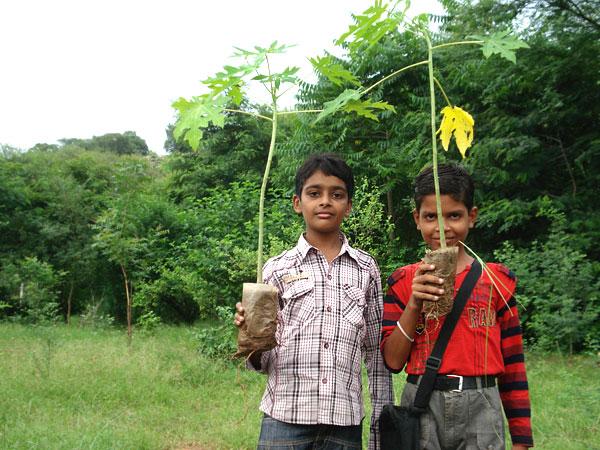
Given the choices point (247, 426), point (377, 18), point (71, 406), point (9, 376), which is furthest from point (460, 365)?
point (9, 376)

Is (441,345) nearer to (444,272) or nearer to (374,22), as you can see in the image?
(444,272)

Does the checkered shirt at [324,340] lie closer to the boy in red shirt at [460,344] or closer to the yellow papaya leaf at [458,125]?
the boy in red shirt at [460,344]

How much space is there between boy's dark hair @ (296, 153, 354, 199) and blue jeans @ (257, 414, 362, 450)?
2.83ft

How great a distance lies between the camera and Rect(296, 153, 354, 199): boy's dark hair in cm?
211

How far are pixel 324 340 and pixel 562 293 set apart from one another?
591cm

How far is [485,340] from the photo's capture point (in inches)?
74.5

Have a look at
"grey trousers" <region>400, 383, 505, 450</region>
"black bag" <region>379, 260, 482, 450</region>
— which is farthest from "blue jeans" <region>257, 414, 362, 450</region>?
"grey trousers" <region>400, 383, 505, 450</region>

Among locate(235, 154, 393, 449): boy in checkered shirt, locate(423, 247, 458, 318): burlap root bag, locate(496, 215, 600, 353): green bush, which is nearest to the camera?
locate(423, 247, 458, 318): burlap root bag

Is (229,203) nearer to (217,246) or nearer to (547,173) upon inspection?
(217,246)

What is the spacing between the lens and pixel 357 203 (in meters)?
8.65

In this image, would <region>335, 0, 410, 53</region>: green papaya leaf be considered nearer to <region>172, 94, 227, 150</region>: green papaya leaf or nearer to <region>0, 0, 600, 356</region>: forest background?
<region>172, 94, 227, 150</region>: green papaya leaf

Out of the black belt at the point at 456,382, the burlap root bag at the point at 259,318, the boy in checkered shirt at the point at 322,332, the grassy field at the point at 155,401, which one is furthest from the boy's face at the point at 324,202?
the grassy field at the point at 155,401

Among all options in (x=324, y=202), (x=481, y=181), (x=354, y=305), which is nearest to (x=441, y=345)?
(x=354, y=305)

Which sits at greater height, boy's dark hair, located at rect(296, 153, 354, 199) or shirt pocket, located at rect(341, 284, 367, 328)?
boy's dark hair, located at rect(296, 153, 354, 199)
